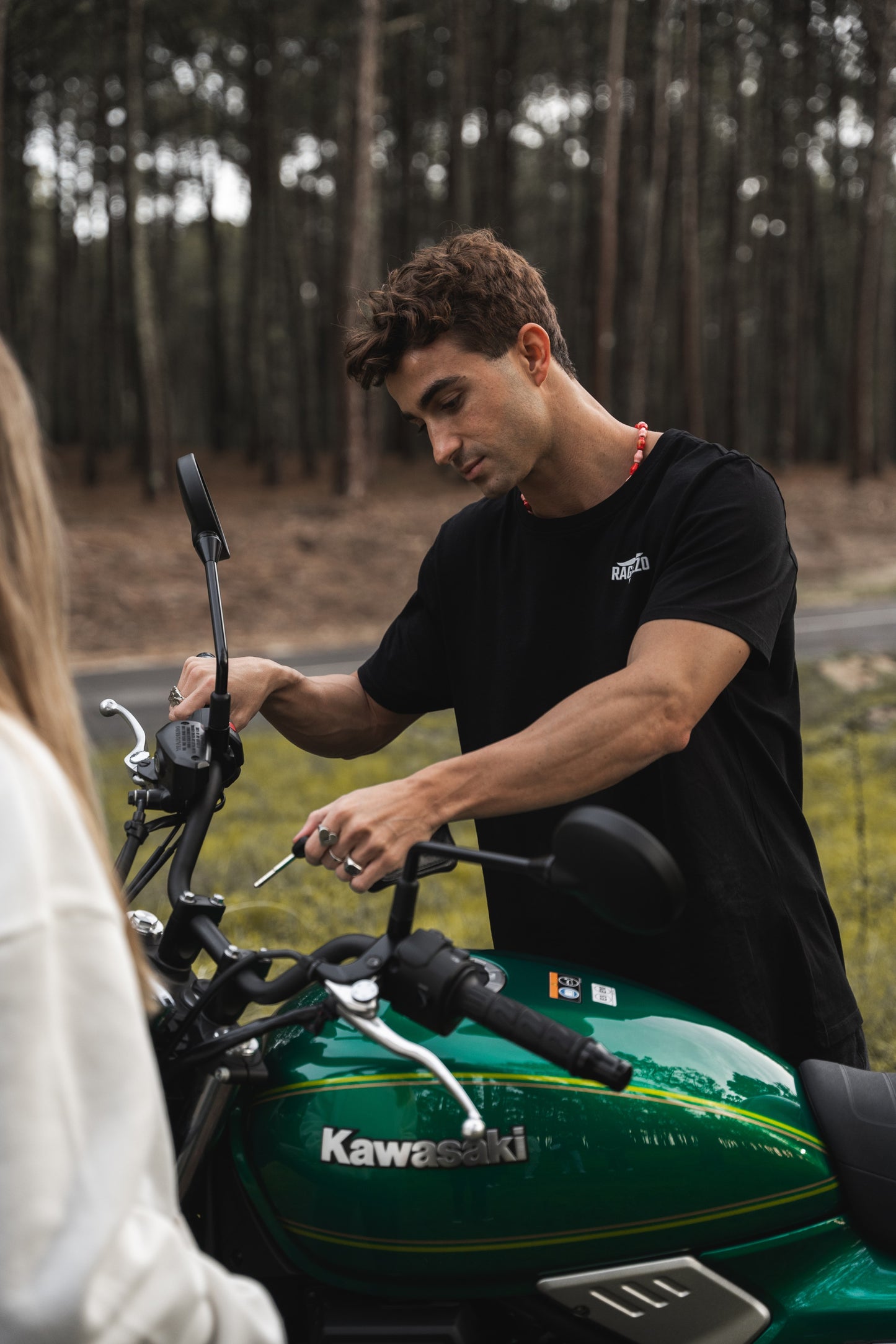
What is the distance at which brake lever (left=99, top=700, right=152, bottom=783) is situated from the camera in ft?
6.56

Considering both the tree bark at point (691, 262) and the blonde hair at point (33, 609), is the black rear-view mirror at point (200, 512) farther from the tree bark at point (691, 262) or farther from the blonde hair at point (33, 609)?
the tree bark at point (691, 262)

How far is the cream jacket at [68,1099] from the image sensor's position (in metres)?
0.94

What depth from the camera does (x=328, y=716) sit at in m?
2.70

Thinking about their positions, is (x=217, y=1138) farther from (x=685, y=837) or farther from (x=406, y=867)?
(x=685, y=837)

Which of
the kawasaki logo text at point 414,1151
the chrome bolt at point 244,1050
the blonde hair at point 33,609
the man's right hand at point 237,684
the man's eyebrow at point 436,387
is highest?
the man's eyebrow at point 436,387

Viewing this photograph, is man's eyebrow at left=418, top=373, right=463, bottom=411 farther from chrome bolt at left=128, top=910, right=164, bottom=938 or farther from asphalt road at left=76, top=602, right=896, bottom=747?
asphalt road at left=76, top=602, right=896, bottom=747

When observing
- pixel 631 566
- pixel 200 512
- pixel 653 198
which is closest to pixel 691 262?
pixel 653 198

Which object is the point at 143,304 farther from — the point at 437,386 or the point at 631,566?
the point at 631,566

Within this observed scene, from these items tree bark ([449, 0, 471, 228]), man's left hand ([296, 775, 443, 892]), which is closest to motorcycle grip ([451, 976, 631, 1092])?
man's left hand ([296, 775, 443, 892])

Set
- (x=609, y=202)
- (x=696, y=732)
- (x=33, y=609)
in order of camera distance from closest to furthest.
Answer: (x=33, y=609) → (x=696, y=732) → (x=609, y=202)

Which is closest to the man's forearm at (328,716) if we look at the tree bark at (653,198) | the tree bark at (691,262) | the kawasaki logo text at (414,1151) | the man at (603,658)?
the man at (603,658)

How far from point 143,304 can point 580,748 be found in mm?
22288

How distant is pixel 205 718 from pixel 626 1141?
3.19 ft

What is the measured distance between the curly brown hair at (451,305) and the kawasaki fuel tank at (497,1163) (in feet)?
4.51
